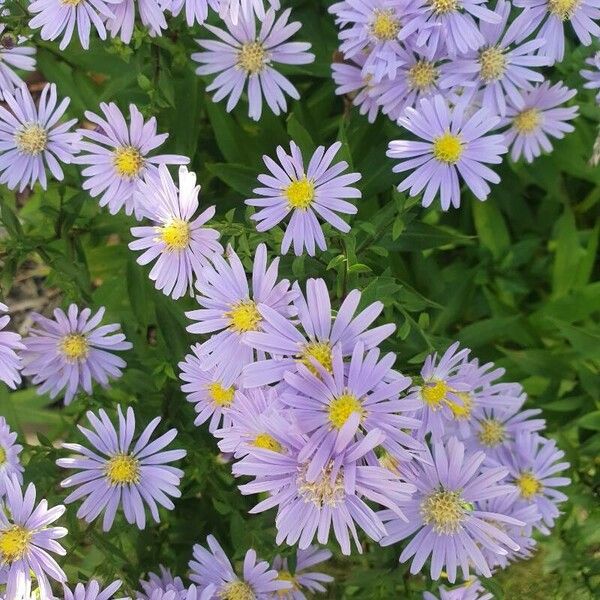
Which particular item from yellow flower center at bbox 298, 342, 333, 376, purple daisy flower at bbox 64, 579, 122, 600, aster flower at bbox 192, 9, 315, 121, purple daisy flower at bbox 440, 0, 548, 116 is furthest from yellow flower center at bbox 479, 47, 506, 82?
purple daisy flower at bbox 64, 579, 122, 600

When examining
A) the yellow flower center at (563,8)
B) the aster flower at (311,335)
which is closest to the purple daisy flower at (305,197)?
the aster flower at (311,335)

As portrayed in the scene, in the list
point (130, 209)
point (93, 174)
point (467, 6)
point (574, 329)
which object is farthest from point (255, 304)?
point (574, 329)

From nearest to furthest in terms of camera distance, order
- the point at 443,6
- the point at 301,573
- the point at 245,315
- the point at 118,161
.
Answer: the point at 245,315 → the point at 443,6 → the point at 118,161 → the point at 301,573

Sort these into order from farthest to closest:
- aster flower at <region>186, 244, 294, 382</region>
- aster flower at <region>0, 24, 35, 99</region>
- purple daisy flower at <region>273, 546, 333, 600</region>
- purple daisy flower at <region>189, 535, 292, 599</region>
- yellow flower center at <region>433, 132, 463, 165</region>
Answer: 1. aster flower at <region>0, 24, 35, 99</region>
2. purple daisy flower at <region>273, 546, 333, 600</region>
3. purple daisy flower at <region>189, 535, 292, 599</region>
4. yellow flower center at <region>433, 132, 463, 165</region>
5. aster flower at <region>186, 244, 294, 382</region>

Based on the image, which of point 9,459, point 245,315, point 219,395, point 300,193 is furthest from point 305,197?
point 9,459

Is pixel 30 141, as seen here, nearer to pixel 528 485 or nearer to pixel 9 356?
pixel 9 356

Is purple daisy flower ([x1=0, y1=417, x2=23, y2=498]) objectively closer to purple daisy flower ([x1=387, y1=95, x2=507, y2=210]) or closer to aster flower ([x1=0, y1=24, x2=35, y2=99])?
aster flower ([x1=0, y1=24, x2=35, y2=99])

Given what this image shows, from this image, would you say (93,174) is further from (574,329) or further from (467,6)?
(574,329)

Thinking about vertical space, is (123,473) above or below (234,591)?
above

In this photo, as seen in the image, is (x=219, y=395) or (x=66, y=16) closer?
(x=219, y=395)
